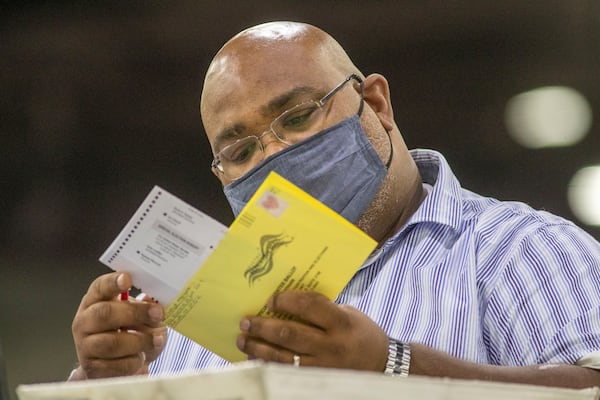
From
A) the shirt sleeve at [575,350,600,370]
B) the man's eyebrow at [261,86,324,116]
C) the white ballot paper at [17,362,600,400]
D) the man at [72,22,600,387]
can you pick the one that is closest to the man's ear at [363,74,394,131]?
the man at [72,22,600,387]

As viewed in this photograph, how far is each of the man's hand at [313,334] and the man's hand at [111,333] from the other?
0.24 m

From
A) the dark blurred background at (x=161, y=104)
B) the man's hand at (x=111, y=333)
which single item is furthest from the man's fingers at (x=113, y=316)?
the dark blurred background at (x=161, y=104)

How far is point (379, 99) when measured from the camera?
205 centimetres

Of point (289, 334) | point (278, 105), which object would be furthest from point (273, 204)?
point (278, 105)

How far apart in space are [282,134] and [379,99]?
321 millimetres

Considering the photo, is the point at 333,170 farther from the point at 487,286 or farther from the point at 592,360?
the point at 592,360

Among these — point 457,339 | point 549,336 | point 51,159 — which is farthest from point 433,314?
point 51,159

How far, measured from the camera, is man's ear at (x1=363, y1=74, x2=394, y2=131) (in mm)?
2016

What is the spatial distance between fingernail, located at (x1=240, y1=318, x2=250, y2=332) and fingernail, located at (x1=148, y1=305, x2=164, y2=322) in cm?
16

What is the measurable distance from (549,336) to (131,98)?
6.46 ft

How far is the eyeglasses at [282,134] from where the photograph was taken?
6.01 feet

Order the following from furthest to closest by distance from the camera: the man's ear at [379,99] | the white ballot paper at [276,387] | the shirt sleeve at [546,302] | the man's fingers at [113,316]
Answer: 1. the man's ear at [379,99]
2. the shirt sleeve at [546,302]
3. the man's fingers at [113,316]
4. the white ballot paper at [276,387]

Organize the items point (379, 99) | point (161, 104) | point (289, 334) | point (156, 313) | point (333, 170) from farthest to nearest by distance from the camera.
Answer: point (161, 104), point (379, 99), point (333, 170), point (156, 313), point (289, 334)

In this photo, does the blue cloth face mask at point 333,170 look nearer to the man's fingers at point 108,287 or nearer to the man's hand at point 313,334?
the man's fingers at point 108,287
